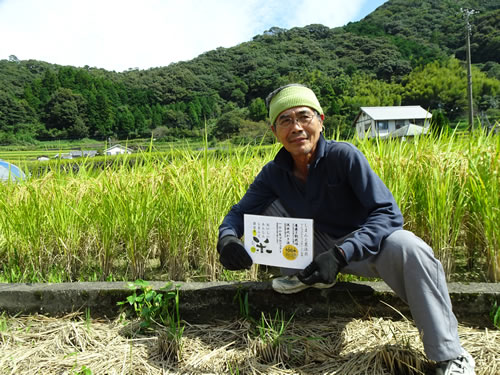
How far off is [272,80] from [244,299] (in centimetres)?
5629

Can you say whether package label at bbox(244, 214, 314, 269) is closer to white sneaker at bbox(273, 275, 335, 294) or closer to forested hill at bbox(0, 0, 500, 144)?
white sneaker at bbox(273, 275, 335, 294)

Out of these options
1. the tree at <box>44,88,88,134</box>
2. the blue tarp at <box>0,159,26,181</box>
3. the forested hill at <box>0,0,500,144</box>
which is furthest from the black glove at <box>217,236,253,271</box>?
the tree at <box>44,88,88,134</box>

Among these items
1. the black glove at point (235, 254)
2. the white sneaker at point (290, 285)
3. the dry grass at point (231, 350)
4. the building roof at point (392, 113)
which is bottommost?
the dry grass at point (231, 350)

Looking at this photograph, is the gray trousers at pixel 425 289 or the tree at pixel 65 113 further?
the tree at pixel 65 113

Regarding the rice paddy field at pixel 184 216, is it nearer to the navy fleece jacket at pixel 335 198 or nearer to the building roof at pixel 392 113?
the navy fleece jacket at pixel 335 198

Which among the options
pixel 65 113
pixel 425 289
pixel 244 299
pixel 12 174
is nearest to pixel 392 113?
pixel 65 113

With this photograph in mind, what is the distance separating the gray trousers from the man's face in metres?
0.45

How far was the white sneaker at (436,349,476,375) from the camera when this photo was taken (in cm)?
95

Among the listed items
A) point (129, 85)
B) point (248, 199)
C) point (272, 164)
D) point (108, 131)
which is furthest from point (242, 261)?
point (129, 85)

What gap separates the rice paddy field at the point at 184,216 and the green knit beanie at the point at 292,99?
0.54 m

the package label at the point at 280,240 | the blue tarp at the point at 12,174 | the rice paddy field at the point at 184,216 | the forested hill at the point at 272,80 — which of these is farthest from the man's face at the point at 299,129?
the forested hill at the point at 272,80

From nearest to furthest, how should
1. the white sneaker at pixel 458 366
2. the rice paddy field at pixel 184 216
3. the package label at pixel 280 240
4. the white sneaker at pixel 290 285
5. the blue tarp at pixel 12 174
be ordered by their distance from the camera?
1. the white sneaker at pixel 458 366
2. the package label at pixel 280 240
3. the white sneaker at pixel 290 285
4. the rice paddy field at pixel 184 216
5. the blue tarp at pixel 12 174

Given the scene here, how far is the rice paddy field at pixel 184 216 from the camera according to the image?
1511mm

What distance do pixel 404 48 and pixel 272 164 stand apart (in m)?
76.7
